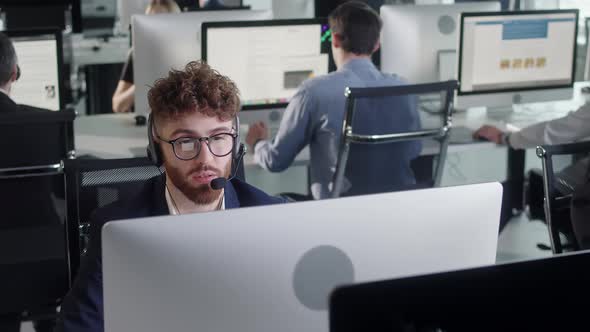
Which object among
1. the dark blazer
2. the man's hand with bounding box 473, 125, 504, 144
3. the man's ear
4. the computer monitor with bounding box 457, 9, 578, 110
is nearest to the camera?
the dark blazer

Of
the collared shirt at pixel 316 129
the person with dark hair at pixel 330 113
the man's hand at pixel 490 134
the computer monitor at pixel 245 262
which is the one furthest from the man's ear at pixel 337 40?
the computer monitor at pixel 245 262

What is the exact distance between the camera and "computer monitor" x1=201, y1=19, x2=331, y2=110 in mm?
3275

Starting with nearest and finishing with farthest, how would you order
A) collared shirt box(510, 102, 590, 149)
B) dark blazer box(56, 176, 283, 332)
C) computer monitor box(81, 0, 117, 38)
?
dark blazer box(56, 176, 283, 332) → collared shirt box(510, 102, 590, 149) → computer monitor box(81, 0, 117, 38)

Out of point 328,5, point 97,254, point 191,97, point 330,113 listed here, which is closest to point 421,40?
point 330,113

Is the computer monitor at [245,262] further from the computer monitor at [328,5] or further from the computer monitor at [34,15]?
the computer monitor at [34,15]

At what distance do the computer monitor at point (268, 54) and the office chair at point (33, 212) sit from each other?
108cm

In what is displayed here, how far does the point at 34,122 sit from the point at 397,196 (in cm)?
134

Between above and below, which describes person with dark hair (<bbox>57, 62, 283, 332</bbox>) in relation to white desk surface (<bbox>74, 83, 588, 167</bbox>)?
above

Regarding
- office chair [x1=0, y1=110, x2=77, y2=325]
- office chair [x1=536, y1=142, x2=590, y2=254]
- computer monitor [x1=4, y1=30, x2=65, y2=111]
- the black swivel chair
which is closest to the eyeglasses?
the black swivel chair

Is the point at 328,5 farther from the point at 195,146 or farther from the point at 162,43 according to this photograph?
the point at 195,146

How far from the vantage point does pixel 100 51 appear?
5.63 metres

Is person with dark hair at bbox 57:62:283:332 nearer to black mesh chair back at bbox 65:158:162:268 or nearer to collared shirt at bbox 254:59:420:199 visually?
black mesh chair back at bbox 65:158:162:268

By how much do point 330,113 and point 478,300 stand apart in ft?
6.86

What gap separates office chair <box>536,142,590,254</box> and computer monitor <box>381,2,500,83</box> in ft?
5.04
